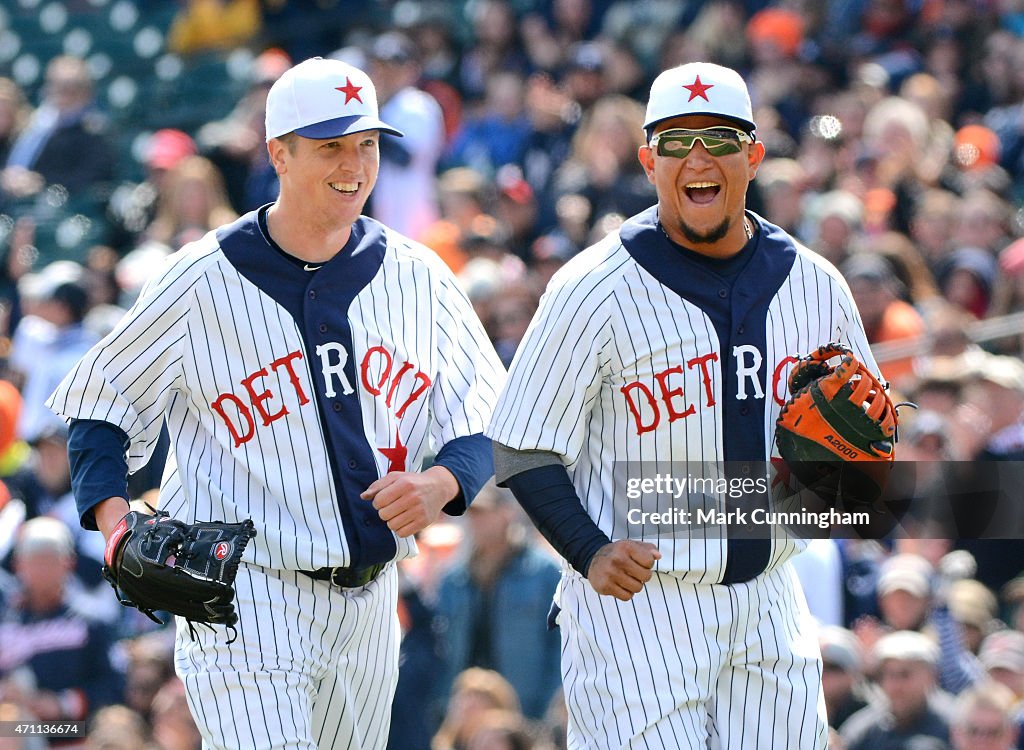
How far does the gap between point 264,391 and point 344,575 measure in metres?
0.51

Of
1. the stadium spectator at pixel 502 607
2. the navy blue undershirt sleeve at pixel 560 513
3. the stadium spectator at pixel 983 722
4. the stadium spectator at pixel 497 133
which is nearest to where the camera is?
the navy blue undershirt sleeve at pixel 560 513

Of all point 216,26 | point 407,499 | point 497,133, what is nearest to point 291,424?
point 407,499

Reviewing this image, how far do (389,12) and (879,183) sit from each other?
596cm

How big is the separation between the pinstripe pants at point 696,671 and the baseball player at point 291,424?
546 millimetres

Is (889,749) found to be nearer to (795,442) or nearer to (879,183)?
(795,442)

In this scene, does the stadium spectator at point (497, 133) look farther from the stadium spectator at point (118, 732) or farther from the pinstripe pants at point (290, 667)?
the pinstripe pants at point (290, 667)

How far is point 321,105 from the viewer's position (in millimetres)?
4770

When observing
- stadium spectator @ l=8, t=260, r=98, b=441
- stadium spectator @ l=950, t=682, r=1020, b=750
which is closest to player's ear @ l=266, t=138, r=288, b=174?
stadium spectator @ l=950, t=682, r=1020, b=750

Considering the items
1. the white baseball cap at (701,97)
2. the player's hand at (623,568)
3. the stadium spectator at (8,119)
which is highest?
the stadium spectator at (8,119)

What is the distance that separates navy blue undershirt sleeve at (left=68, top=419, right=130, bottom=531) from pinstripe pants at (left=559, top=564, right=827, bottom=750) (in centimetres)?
121

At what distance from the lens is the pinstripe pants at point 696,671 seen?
4.60 m

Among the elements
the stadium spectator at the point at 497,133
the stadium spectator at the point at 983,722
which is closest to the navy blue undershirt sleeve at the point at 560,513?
the stadium spectator at the point at 983,722

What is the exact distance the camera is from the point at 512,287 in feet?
30.7

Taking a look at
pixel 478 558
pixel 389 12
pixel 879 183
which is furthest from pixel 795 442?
pixel 389 12
